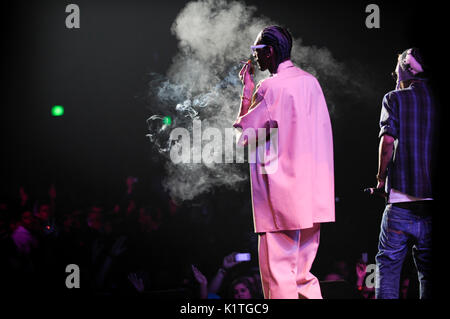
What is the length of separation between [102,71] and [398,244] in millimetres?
2696

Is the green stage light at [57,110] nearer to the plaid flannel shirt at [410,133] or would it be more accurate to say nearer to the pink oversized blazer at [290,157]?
→ the pink oversized blazer at [290,157]

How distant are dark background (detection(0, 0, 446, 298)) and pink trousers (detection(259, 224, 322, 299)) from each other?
1.23 m

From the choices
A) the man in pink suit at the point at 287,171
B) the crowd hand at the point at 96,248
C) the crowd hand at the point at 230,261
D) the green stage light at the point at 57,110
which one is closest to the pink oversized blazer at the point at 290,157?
the man in pink suit at the point at 287,171

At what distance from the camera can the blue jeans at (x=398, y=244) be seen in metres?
2.81

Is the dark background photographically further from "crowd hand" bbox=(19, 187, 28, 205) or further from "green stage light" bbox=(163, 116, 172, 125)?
"green stage light" bbox=(163, 116, 172, 125)

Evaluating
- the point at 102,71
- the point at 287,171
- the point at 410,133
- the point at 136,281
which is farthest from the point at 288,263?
the point at 102,71

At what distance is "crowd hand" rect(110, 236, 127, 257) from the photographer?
3.82 meters

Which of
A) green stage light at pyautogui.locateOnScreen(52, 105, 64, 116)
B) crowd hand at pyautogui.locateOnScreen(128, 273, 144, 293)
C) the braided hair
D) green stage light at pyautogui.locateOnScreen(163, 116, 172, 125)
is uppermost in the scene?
the braided hair

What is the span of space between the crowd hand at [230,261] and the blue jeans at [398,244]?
137 centimetres

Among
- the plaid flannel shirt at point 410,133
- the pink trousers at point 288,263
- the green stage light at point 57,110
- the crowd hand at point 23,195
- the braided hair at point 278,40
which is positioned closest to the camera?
the pink trousers at point 288,263

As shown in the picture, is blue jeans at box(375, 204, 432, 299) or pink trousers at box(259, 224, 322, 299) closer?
pink trousers at box(259, 224, 322, 299)

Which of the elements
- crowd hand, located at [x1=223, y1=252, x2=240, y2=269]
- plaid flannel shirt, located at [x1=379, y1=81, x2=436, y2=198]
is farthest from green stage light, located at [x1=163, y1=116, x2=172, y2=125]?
plaid flannel shirt, located at [x1=379, y1=81, x2=436, y2=198]

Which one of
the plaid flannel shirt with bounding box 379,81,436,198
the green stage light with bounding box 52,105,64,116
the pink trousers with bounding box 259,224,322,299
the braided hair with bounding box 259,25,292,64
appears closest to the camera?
the pink trousers with bounding box 259,224,322,299

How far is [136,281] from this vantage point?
3.82 m
